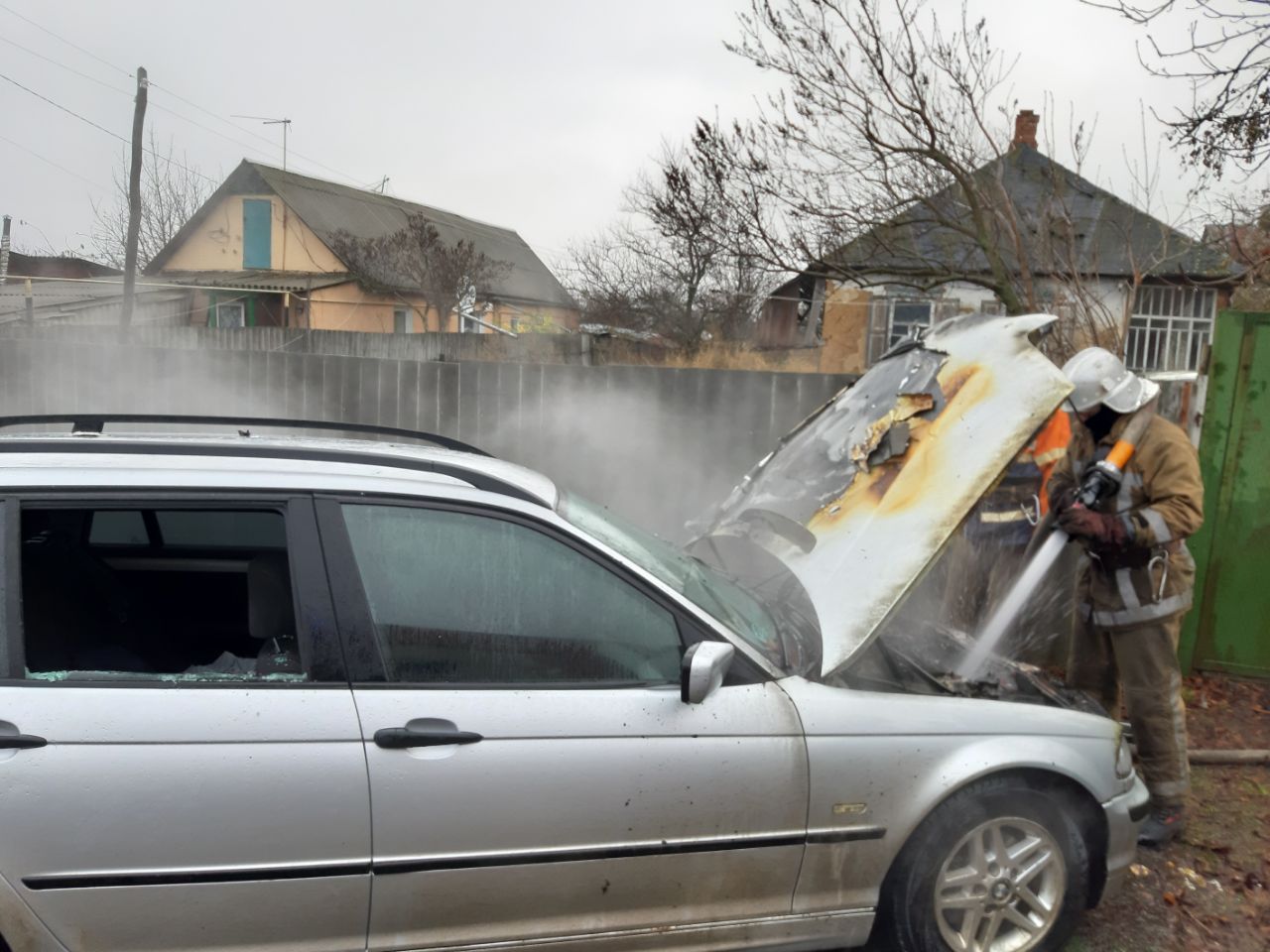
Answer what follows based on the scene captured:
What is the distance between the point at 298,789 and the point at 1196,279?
8.69 metres

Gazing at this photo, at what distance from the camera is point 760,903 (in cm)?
259

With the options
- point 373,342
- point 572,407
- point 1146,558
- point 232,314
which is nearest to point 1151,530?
point 1146,558

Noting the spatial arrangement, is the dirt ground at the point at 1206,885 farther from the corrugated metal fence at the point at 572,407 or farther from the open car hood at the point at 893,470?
the corrugated metal fence at the point at 572,407

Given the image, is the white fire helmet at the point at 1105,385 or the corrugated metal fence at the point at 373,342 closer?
the white fire helmet at the point at 1105,385

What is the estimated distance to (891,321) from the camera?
2033 centimetres

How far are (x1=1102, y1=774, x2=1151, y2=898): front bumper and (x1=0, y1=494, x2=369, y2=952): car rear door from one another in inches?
87.9

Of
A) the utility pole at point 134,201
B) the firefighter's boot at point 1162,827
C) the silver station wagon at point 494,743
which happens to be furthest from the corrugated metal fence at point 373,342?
the silver station wagon at point 494,743

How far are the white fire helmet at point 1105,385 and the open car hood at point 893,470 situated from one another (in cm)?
38

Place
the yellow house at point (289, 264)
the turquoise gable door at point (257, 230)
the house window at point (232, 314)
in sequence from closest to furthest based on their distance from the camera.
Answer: the house window at point (232, 314), the yellow house at point (289, 264), the turquoise gable door at point (257, 230)

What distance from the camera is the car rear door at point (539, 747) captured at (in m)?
2.34

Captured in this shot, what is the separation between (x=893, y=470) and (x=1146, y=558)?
1.11m

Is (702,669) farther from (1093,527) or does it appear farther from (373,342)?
(373,342)

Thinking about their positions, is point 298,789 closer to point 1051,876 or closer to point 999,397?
point 1051,876

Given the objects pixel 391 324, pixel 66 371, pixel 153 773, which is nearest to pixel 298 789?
pixel 153 773
